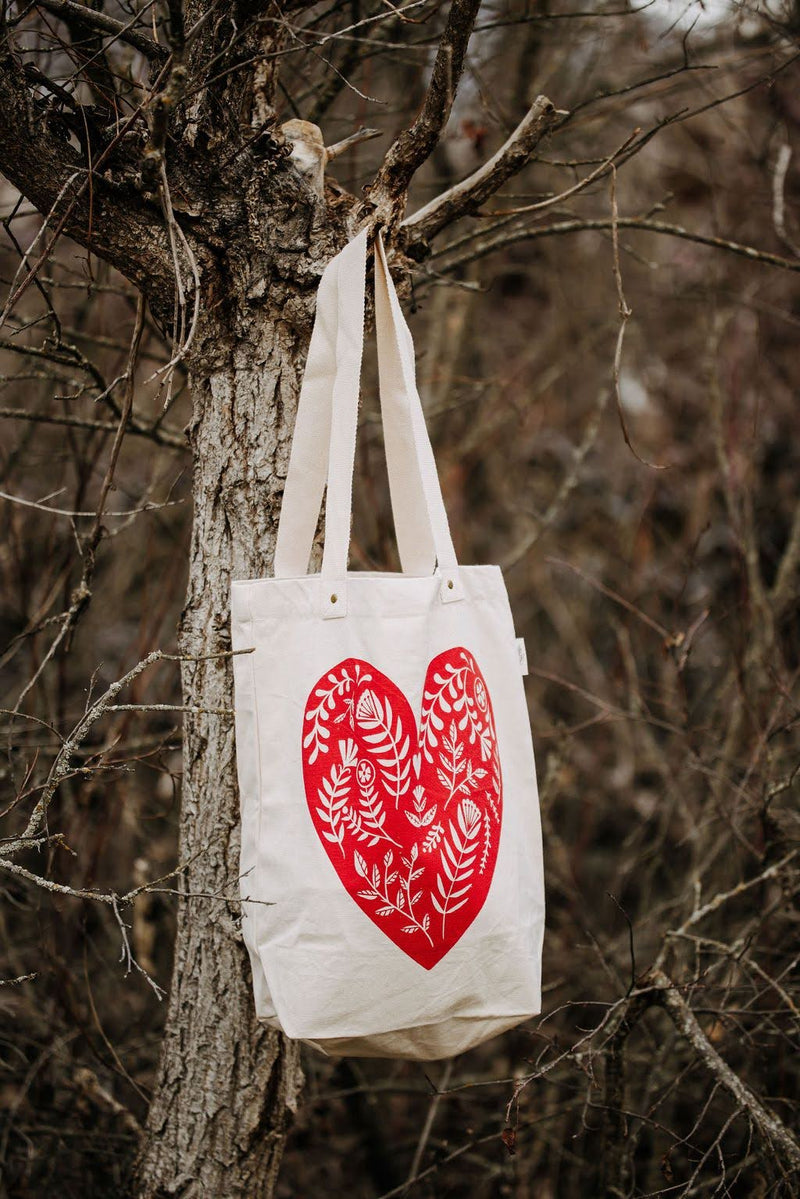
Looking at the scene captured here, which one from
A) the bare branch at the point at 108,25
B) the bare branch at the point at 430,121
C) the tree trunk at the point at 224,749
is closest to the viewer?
the bare branch at the point at 108,25

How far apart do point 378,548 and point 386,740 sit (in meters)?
1.53

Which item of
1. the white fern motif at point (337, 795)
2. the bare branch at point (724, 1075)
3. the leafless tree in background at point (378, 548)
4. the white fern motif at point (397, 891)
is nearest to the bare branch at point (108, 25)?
the leafless tree in background at point (378, 548)

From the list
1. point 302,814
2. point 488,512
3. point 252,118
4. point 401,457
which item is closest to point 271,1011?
point 302,814

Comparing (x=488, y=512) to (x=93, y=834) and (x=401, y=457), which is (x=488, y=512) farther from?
(x=401, y=457)

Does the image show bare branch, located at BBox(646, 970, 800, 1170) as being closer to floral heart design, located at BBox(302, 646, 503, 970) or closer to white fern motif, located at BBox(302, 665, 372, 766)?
floral heart design, located at BBox(302, 646, 503, 970)

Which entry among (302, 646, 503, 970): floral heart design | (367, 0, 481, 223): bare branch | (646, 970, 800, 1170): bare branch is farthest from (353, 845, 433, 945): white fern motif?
(367, 0, 481, 223): bare branch

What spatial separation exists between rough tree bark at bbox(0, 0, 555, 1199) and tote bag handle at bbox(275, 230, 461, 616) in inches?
4.1

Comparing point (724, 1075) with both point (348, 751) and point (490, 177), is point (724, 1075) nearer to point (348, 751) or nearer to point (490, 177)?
point (348, 751)

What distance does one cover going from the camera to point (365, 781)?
3.76 feet

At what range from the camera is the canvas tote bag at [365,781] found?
112cm

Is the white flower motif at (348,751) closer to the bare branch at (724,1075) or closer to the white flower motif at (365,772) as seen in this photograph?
the white flower motif at (365,772)

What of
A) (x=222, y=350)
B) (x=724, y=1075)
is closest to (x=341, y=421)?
(x=222, y=350)

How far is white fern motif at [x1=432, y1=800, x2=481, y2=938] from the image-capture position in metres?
1.17

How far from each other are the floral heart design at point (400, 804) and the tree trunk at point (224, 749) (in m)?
0.26
